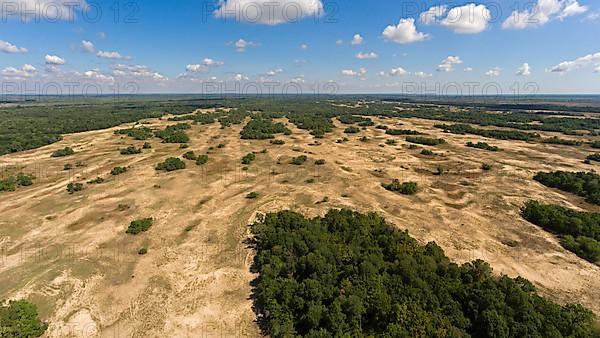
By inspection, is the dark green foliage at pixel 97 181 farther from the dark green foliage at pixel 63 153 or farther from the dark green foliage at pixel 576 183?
the dark green foliage at pixel 576 183

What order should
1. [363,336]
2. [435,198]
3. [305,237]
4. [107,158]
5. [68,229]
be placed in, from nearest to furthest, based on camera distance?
[363,336] → [305,237] → [68,229] → [435,198] → [107,158]

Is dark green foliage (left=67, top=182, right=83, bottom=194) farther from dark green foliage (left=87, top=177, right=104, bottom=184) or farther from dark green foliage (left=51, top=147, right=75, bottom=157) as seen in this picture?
dark green foliage (left=51, top=147, right=75, bottom=157)

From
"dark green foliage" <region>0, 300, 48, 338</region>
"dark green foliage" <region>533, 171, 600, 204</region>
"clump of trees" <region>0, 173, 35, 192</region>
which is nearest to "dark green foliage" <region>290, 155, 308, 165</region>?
"dark green foliage" <region>533, 171, 600, 204</region>

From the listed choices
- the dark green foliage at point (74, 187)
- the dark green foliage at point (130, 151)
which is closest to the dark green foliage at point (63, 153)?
the dark green foliage at point (130, 151)

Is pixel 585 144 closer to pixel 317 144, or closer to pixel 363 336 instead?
pixel 317 144

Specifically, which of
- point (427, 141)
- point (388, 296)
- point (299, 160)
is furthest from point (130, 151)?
point (427, 141)

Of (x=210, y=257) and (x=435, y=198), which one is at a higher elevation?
(x=435, y=198)

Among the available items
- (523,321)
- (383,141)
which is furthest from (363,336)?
(383,141)
